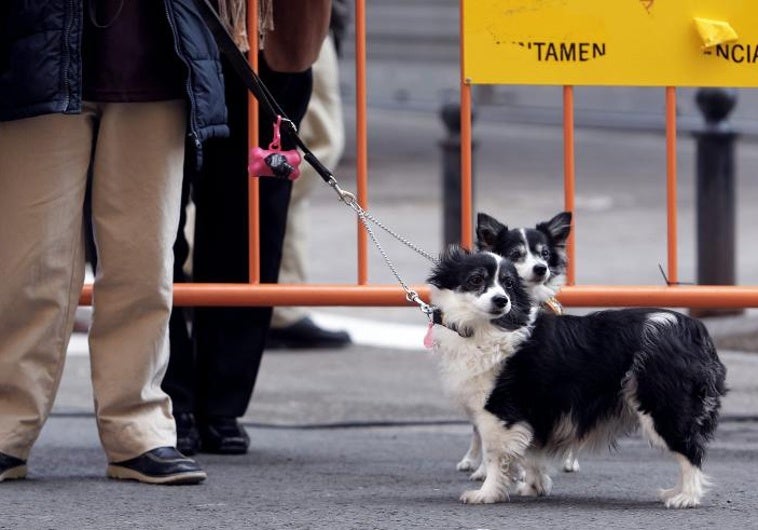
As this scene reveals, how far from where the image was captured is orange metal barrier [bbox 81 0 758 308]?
5199 mm

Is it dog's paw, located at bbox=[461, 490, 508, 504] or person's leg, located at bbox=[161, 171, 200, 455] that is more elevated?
person's leg, located at bbox=[161, 171, 200, 455]

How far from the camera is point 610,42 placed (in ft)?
17.3

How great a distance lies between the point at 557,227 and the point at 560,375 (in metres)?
0.77

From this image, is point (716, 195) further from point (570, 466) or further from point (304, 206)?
point (570, 466)

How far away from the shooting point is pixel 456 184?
9344 mm

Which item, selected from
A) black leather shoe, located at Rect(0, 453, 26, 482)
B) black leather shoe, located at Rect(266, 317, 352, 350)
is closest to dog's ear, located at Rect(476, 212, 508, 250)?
black leather shoe, located at Rect(0, 453, 26, 482)

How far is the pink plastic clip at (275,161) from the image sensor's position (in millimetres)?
4812

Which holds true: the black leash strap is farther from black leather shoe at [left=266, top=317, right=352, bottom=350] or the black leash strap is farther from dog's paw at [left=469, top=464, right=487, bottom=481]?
black leather shoe at [left=266, top=317, right=352, bottom=350]

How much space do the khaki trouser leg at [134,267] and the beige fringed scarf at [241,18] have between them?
0.47 meters

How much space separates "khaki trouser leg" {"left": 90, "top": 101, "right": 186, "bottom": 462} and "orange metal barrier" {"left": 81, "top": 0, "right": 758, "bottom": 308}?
0.41m

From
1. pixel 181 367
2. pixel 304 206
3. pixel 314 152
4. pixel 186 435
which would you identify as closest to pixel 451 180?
pixel 304 206

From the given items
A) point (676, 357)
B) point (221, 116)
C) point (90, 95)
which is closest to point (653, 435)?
point (676, 357)

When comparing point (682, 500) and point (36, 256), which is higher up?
point (36, 256)

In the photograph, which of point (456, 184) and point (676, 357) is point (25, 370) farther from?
point (456, 184)
